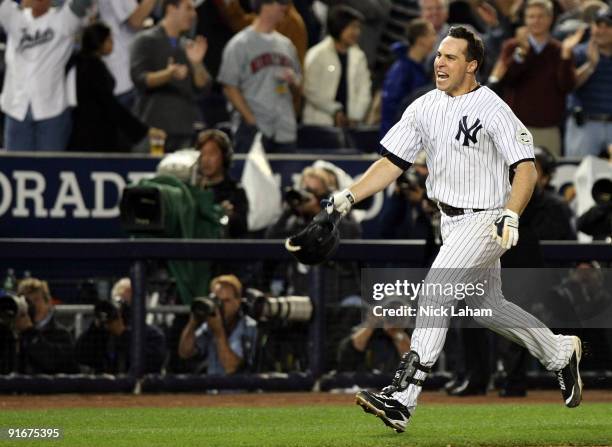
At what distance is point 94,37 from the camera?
12781 millimetres

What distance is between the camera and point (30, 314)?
1064cm

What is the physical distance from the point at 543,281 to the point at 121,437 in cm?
424

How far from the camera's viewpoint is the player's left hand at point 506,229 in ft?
23.3

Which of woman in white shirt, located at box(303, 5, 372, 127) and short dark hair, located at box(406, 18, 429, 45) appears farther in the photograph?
woman in white shirt, located at box(303, 5, 372, 127)

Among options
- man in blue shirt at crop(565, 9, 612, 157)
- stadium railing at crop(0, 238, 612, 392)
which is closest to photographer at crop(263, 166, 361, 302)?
stadium railing at crop(0, 238, 612, 392)

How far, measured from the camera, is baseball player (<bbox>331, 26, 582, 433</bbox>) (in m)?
7.39

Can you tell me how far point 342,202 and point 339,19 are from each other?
6.27 meters

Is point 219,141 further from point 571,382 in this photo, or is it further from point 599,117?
point 571,382

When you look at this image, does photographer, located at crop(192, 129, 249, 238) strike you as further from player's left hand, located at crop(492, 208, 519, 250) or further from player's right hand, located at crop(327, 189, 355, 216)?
player's left hand, located at crop(492, 208, 519, 250)

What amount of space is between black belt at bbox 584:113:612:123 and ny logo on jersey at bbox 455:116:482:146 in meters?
6.13

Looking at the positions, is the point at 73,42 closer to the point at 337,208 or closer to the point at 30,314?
the point at 30,314

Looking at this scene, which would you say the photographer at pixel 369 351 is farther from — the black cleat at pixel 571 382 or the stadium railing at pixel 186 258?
the black cleat at pixel 571 382

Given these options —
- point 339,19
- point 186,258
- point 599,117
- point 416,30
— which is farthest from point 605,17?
point 186,258

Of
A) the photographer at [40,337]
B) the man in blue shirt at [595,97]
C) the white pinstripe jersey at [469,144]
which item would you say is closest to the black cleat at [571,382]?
the white pinstripe jersey at [469,144]
